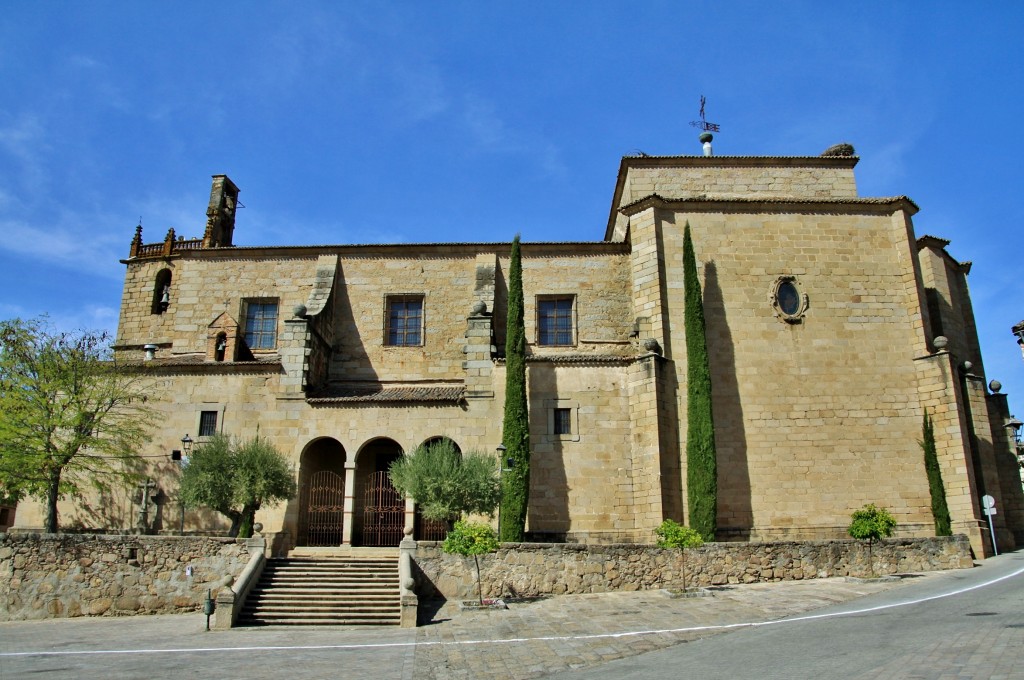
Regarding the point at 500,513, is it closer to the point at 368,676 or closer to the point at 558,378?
the point at 558,378

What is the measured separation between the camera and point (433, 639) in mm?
13172

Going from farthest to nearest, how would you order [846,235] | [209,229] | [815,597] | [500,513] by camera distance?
[209,229] < [846,235] < [500,513] < [815,597]

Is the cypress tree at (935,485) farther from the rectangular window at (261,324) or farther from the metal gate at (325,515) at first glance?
the rectangular window at (261,324)

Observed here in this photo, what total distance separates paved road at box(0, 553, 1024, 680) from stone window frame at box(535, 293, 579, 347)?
10627mm

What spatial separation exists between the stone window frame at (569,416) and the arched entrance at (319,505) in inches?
255

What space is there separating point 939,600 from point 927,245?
1623cm

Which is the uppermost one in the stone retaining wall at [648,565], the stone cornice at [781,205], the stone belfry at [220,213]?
the stone belfry at [220,213]

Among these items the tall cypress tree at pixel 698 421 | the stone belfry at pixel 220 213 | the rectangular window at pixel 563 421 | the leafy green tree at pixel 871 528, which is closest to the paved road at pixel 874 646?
the leafy green tree at pixel 871 528

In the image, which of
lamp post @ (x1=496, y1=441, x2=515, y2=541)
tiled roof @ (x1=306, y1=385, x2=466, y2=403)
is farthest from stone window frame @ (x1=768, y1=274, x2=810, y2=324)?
tiled roof @ (x1=306, y1=385, x2=466, y2=403)

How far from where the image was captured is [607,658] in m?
10.9

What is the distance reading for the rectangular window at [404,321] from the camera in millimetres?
26197

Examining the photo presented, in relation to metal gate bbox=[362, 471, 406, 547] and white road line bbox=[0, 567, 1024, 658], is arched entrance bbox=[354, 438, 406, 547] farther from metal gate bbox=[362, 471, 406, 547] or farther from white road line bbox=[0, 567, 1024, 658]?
white road line bbox=[0, 567, 1024, 658]

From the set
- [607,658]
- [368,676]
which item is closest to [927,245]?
[607,658]

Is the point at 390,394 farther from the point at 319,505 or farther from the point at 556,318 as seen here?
the point at 556,318
